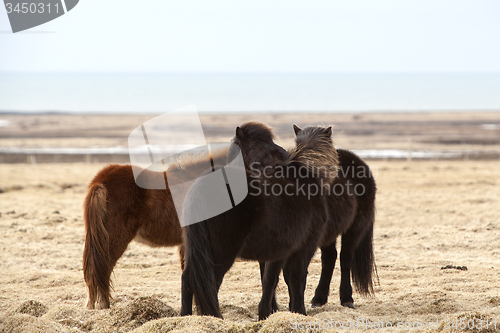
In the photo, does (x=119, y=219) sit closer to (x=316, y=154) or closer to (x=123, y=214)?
(x=123, y=214)

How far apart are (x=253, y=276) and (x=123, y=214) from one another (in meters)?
2.00

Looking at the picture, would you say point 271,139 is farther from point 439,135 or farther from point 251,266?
point 439,135

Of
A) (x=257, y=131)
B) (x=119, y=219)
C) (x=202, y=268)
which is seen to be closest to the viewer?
(x=202, y=268)

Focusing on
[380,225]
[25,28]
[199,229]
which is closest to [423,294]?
[199,229]

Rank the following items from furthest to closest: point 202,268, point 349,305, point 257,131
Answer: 1. point 257,131
2. point 349,305
3. point 202,268

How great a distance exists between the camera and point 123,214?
429 cm

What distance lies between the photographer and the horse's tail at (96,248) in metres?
4.10

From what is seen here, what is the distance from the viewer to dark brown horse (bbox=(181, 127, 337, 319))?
3170mm

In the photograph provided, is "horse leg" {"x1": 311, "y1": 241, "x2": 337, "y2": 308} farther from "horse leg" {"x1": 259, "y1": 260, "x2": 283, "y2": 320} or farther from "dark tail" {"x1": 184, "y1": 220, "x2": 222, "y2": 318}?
"dark tail" {"x1": 184, "y1": 220, "x2": 222, "y2": 318}

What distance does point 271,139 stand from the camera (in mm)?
4504

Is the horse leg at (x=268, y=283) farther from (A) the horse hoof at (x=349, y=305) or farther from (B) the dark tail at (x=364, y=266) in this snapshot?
(B) the dark tail at (x=364, y=266)

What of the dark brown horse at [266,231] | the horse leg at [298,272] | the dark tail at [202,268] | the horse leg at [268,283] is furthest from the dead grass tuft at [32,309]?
the horse leg at [298,272]

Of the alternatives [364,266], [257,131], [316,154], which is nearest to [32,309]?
[257,131]

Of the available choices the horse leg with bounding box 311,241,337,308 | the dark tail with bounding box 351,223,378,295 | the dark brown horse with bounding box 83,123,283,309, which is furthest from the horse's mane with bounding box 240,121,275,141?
the dark tail with bounding box 351,223,378,295
